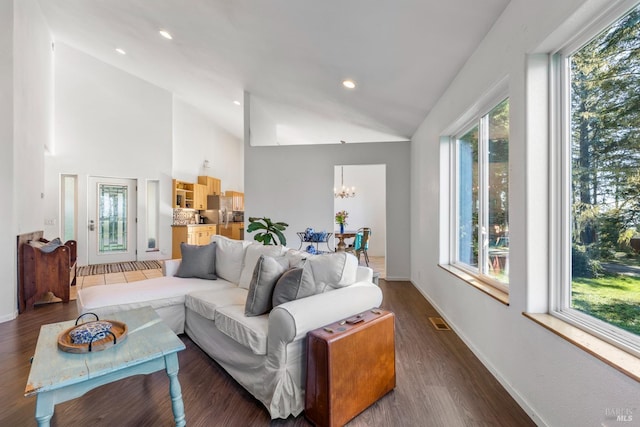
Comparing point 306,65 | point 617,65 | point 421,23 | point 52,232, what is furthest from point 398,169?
point 52,232

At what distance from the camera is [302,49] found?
337cm

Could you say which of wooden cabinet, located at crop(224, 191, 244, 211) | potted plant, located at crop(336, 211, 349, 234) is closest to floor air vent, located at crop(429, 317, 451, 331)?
potted plant, located at crop(336, 211, 349, 234)

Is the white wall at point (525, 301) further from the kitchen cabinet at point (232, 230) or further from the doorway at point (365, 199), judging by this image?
the kitchen cabinet at point (232, 230)

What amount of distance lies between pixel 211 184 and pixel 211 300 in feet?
23.9

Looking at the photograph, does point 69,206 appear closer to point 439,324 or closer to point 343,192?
point 343,192

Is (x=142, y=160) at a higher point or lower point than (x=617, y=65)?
higher

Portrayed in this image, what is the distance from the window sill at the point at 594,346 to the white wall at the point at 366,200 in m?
7.08

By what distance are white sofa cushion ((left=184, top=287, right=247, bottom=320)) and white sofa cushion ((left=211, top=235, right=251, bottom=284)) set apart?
0.32m

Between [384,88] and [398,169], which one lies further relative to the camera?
[398,169]

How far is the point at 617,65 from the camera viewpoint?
56.2 inches

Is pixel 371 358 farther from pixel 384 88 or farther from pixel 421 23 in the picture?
pixel 384 88

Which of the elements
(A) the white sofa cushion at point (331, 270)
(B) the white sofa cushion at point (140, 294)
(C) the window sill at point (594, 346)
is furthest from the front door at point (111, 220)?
(C) the window sill at point (594, 346)

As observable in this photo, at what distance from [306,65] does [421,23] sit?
1.71 metres

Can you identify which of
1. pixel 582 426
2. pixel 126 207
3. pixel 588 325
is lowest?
pixel 582 426
